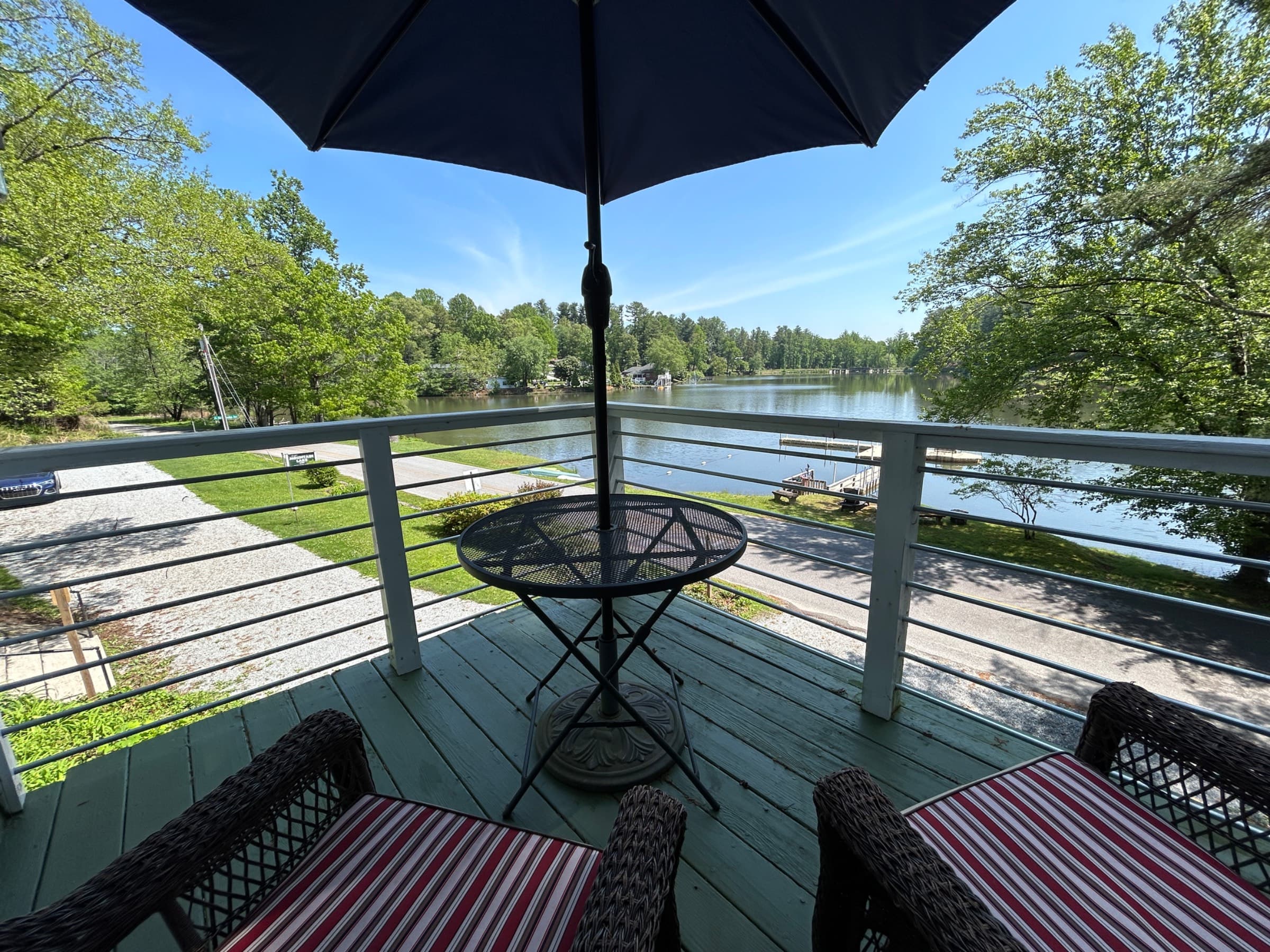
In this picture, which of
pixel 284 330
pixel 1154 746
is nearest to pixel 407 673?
pixel 1154 746

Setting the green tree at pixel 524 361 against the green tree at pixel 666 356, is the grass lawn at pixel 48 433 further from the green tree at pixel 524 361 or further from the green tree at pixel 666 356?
the green tree at pixel 666 356

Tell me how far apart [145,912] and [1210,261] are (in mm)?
9872

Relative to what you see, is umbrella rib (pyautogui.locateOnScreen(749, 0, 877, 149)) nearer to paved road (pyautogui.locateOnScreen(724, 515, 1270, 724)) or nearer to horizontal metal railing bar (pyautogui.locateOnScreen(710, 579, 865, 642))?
horizontal metal railing bar (pyautogui.locateOnScreen(710, 579, 865, 642))

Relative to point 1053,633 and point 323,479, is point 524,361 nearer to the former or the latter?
point 323,479

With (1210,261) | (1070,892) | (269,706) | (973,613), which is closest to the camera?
(1070,892)

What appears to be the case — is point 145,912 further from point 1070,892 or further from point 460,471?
point 460,471

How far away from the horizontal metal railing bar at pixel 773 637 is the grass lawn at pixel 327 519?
10.6 ft

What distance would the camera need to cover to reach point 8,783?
53.5 inches

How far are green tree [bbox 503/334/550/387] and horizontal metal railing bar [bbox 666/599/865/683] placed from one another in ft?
91.9

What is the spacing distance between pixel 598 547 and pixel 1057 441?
1195mm

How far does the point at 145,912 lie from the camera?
0.61 meters

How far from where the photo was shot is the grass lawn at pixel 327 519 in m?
6.64

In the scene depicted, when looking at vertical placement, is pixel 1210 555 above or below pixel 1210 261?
below

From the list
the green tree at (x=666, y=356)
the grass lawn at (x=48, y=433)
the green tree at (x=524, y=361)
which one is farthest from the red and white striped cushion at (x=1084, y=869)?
the green tree at (x=666, y=356)
